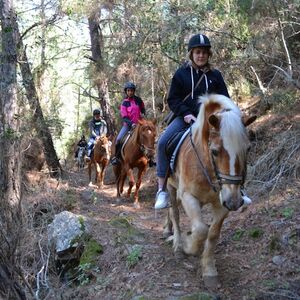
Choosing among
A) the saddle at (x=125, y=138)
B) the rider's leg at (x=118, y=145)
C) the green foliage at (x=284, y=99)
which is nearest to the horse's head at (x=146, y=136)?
the saddle at (x=125, y=138)

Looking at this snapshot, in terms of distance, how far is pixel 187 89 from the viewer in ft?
19.6

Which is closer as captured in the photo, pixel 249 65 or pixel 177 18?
pixel 177 18

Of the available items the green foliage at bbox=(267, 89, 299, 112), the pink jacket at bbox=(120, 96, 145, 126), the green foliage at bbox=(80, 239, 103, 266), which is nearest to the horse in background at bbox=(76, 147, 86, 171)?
the pink jacket at bbox=(120, 96, 145, 126)

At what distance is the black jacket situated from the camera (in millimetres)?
5914

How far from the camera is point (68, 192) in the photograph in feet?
36.1

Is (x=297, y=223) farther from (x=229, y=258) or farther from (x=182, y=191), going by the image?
(x=182, y=191)

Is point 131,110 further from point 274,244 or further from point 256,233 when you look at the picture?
point 274,244

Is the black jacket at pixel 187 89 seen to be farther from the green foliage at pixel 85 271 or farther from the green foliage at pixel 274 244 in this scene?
the green foliage at pixel 85 271

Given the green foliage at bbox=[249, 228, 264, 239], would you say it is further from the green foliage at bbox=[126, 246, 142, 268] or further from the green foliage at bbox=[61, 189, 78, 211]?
the green foliage at bbox=[61, 189, 78, 211]

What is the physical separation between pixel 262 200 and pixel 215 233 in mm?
2752

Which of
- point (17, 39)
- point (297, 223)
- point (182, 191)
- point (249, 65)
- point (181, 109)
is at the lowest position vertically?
point (297, 223)

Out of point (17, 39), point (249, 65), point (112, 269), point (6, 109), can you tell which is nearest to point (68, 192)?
point (6, 109)

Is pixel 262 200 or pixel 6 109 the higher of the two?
pixel 6 109

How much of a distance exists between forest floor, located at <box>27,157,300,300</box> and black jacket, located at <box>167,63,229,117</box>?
6.79ft
